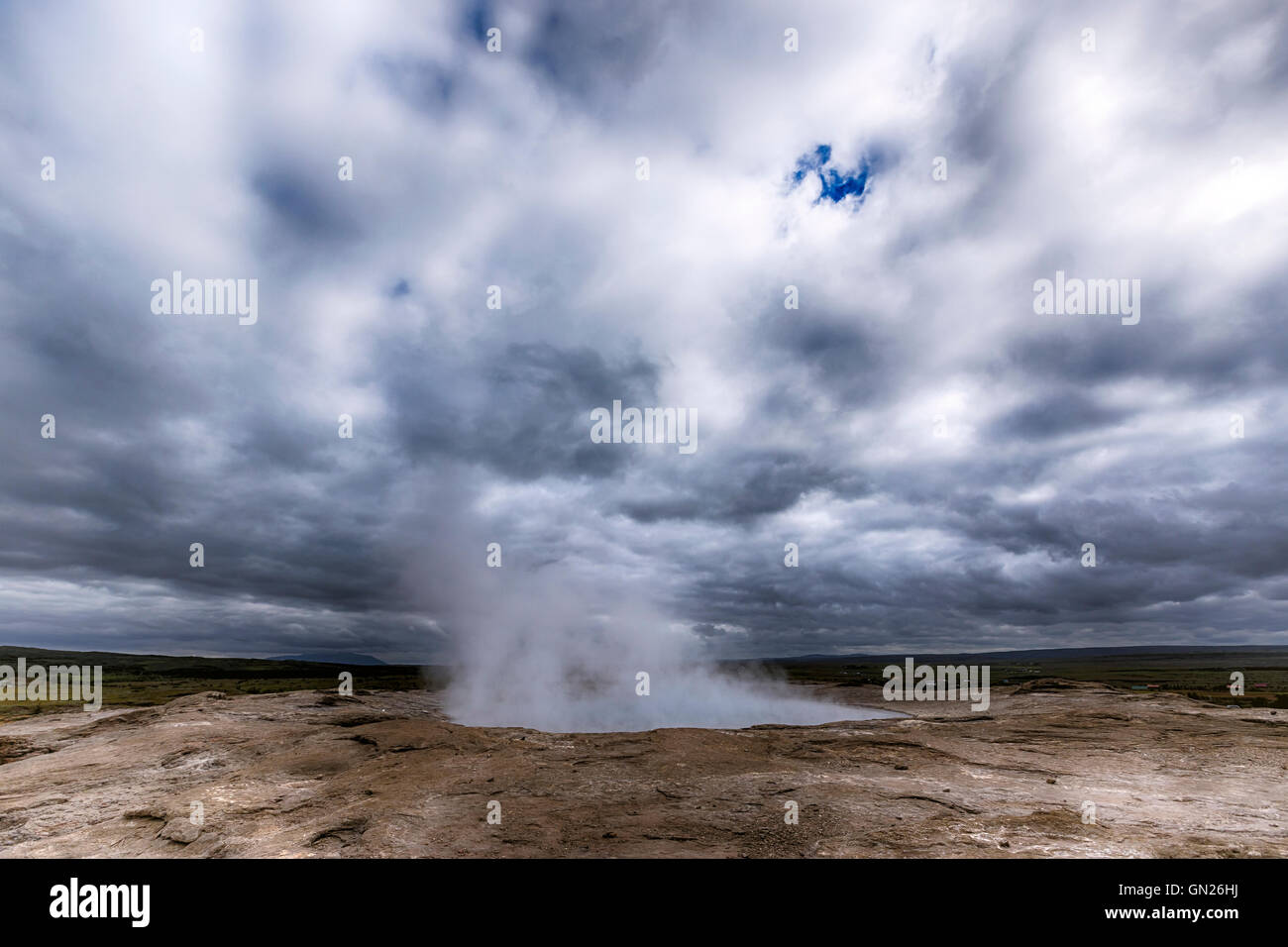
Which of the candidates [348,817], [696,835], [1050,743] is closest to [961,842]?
[696,835]

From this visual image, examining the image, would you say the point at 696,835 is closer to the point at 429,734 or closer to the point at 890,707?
the point at 429,734

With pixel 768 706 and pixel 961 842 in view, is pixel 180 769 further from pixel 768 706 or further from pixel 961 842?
pixel 768 706

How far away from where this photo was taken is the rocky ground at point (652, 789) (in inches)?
493

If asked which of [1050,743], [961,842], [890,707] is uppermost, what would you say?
[961,842]

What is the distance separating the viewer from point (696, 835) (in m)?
12.9

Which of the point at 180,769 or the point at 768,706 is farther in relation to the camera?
the point at 768,706

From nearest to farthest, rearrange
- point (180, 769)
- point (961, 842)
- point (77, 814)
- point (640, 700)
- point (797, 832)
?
point (961, 842) → point (797, 832) → point (77, 814) → point (180, 769) → point (640, 700)

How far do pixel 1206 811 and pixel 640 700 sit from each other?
38.1 metres

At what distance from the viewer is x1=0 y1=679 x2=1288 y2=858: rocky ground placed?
12531 mm

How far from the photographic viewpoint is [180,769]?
21.0m

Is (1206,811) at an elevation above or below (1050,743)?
above

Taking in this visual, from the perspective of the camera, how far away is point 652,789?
16.9m
